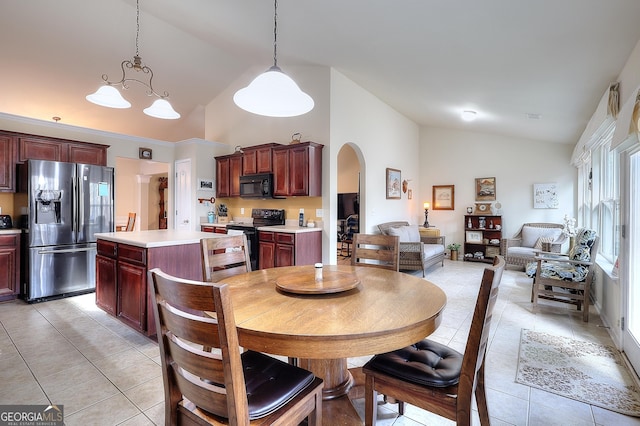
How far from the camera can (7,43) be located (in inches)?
166

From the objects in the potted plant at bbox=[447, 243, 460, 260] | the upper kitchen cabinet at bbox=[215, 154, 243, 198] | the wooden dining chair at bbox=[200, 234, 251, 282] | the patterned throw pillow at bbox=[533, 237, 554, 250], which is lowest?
the potted plant at bbox=[447, 243, 460, 260]

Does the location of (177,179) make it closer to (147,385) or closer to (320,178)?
(320,178)

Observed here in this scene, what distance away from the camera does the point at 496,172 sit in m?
6.77

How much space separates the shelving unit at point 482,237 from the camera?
6586 millimetres

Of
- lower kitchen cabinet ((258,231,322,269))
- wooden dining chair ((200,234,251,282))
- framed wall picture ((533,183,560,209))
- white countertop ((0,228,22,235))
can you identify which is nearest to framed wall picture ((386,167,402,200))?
lower kitchen cabinet ((258,231,322,269))

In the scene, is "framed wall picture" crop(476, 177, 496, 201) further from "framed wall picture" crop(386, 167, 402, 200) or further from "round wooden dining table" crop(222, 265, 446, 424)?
"round wooden dining table" crop(222, 265, 446, 424)

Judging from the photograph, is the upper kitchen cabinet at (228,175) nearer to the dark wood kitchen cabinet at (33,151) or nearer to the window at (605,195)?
the dark wood kitchen cabinet at (33,151)

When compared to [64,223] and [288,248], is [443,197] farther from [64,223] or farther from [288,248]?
[64,223]

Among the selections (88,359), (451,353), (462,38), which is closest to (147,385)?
(88,359)

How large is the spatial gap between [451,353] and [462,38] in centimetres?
271

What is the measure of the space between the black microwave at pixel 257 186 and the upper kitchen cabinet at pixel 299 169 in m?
0.14

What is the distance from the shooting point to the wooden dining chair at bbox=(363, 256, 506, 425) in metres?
1.20

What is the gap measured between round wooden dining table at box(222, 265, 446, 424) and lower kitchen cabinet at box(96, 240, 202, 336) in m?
1.30

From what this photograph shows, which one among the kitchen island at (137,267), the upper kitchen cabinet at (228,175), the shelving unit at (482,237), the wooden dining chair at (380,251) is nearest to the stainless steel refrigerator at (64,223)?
the kitchen island at (137,267)
